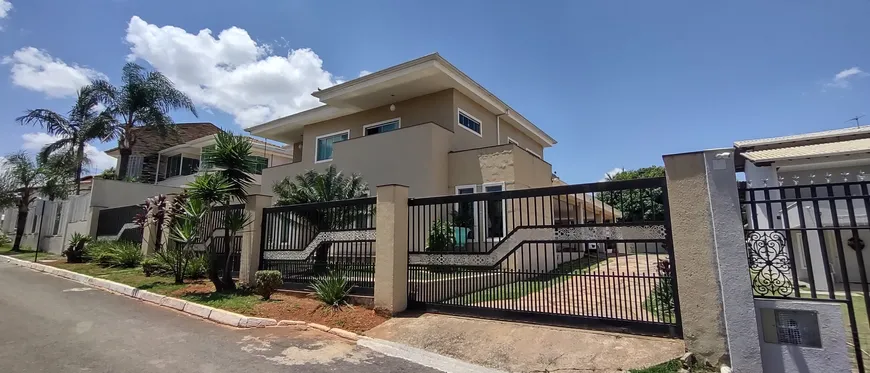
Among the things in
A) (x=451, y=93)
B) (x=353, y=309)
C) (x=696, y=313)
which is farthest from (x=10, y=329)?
(x=451, y=93)

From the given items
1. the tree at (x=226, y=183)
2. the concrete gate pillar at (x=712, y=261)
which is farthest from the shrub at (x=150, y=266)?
the concrete gate pillar at (x=712, y=261)

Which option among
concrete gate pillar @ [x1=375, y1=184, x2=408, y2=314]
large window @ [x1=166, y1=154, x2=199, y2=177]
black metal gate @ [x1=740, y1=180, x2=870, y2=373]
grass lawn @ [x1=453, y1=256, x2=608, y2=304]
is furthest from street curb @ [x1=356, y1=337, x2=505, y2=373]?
large window @ [x1=166, y1=154, x2=199, y2=177]

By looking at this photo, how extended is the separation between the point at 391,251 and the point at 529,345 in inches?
130

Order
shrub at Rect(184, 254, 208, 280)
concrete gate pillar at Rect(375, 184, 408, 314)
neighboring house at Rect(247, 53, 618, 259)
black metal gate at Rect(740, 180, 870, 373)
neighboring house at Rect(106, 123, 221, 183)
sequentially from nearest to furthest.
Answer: black metal gate at Rect(740, 180, 870, 373), concrete gate pillar at Rect(375, 184, 408, 314), shrub at Rect(184, 254, 208, 280), neighboring house at Rect(247, 53, 618, 259), neighboring house at Rect(106, 123, 221, 183)

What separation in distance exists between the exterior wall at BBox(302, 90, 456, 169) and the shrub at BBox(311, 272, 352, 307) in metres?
8.26

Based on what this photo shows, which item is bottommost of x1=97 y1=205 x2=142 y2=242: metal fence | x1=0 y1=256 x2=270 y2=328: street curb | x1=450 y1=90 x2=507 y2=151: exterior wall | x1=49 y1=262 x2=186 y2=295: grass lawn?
x1=0 y1=256 x2=270 y2=328: street curb

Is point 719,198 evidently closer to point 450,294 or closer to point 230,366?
point 450,294

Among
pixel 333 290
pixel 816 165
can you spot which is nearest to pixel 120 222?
pixel 333 290

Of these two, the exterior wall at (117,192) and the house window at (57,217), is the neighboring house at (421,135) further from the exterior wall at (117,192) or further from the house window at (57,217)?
the house window at (57,217)

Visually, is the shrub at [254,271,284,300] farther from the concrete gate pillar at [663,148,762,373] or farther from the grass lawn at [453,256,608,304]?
the concrete gate pillar at [663,148,762,373]

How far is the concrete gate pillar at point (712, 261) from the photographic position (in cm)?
497

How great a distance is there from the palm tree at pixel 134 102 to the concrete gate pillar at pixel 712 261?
30.2 m

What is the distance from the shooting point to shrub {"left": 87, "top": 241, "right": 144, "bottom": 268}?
51.5 ft

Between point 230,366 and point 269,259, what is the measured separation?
19.2 feet
